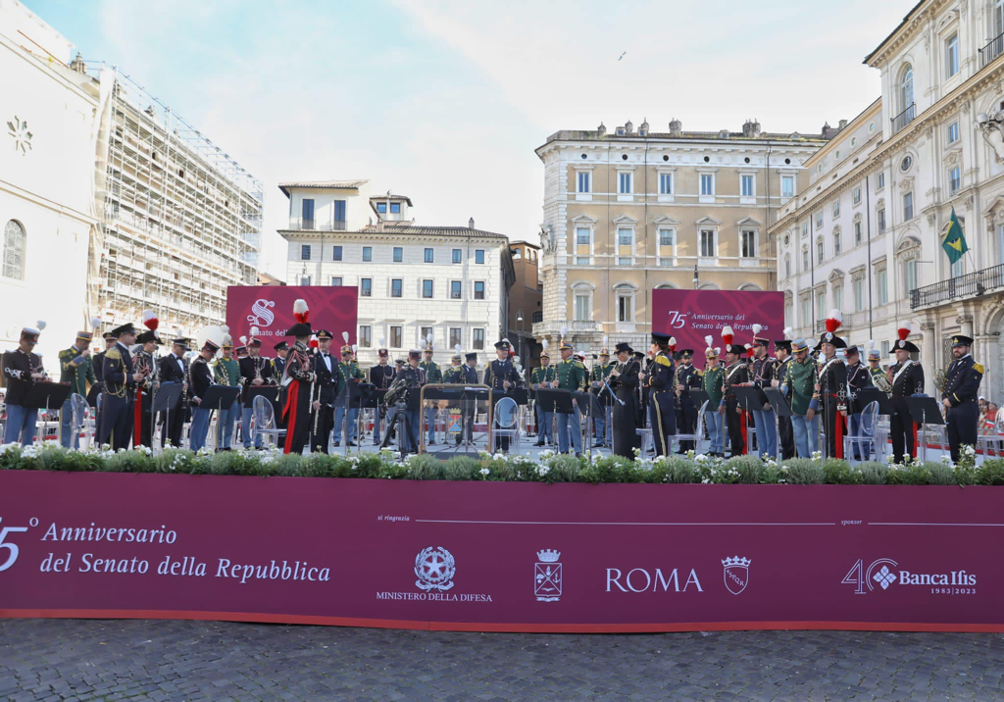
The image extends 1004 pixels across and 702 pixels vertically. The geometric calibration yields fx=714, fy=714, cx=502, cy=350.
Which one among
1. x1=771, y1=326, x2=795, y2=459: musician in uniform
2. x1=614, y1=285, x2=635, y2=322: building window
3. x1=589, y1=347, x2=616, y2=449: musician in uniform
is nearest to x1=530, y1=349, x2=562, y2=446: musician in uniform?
x1=589, y1=347, x2=616, y2=449: musician in uniform

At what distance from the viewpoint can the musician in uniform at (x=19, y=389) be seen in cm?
1170

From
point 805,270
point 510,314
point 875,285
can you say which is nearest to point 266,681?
point 875,285

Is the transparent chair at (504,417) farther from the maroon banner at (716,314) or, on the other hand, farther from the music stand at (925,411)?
the music stand at (925,411)

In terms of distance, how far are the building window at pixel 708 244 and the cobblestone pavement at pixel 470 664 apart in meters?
50.7

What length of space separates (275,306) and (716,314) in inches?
369

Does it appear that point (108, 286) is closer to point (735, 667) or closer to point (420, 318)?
point (420, 318)

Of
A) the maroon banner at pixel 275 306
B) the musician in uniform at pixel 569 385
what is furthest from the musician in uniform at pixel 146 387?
the musician in uniform at pixel 569 385

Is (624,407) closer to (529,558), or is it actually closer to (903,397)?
(903,397)

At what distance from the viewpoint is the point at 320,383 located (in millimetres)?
10852

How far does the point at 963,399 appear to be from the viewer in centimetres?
1095

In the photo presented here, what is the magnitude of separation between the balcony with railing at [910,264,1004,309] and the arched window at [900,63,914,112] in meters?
10.7

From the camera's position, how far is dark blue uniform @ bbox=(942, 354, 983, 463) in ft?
35.8

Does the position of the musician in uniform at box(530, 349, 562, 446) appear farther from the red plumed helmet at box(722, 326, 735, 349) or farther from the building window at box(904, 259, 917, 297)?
the building window at box(904, 259, 917, 297)

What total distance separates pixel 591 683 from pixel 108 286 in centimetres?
4258
